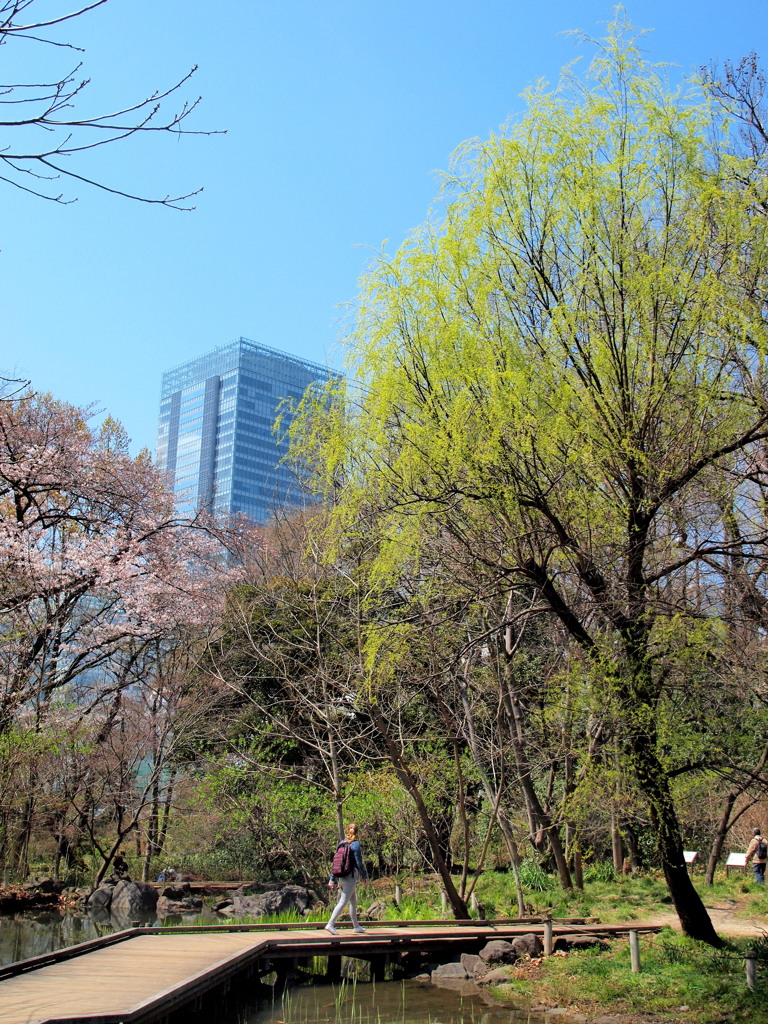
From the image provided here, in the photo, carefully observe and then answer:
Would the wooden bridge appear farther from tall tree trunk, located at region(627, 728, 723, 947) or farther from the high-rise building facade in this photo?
the high-rise building facade

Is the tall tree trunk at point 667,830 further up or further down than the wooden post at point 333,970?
further up

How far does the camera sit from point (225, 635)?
19875mm

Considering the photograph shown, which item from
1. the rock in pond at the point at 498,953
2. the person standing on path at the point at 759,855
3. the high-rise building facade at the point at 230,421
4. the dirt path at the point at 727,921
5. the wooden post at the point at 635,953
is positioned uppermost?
the high-rise building facade at the point at 230,421

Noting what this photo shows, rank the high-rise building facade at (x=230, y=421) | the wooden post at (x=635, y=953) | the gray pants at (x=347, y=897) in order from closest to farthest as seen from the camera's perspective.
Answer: the wooden post at (x=635, y=953) → the gray pants at (x=347, y=897) → the high-rise building facade at (x=230, y=421)

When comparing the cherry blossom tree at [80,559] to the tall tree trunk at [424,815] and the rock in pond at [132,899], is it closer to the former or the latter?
the rock in pond at [132,899]

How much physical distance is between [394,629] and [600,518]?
7.63ft

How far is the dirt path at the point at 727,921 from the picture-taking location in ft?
33.1

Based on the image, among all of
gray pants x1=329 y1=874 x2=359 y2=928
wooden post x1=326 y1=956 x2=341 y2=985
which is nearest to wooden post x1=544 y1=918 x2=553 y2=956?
gray pants x1=329 y1=874 x2=359 y2=928

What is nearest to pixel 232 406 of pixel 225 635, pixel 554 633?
pixel 225 635

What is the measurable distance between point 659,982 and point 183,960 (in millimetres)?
4939

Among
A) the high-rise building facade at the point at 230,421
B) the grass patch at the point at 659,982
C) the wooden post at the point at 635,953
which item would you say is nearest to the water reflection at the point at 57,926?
the grass patch at the point at 659,982

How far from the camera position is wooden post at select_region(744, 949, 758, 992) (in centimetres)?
710

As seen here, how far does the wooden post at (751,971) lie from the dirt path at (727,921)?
248cm

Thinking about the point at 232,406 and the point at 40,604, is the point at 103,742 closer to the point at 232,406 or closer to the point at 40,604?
the point at 40,604
